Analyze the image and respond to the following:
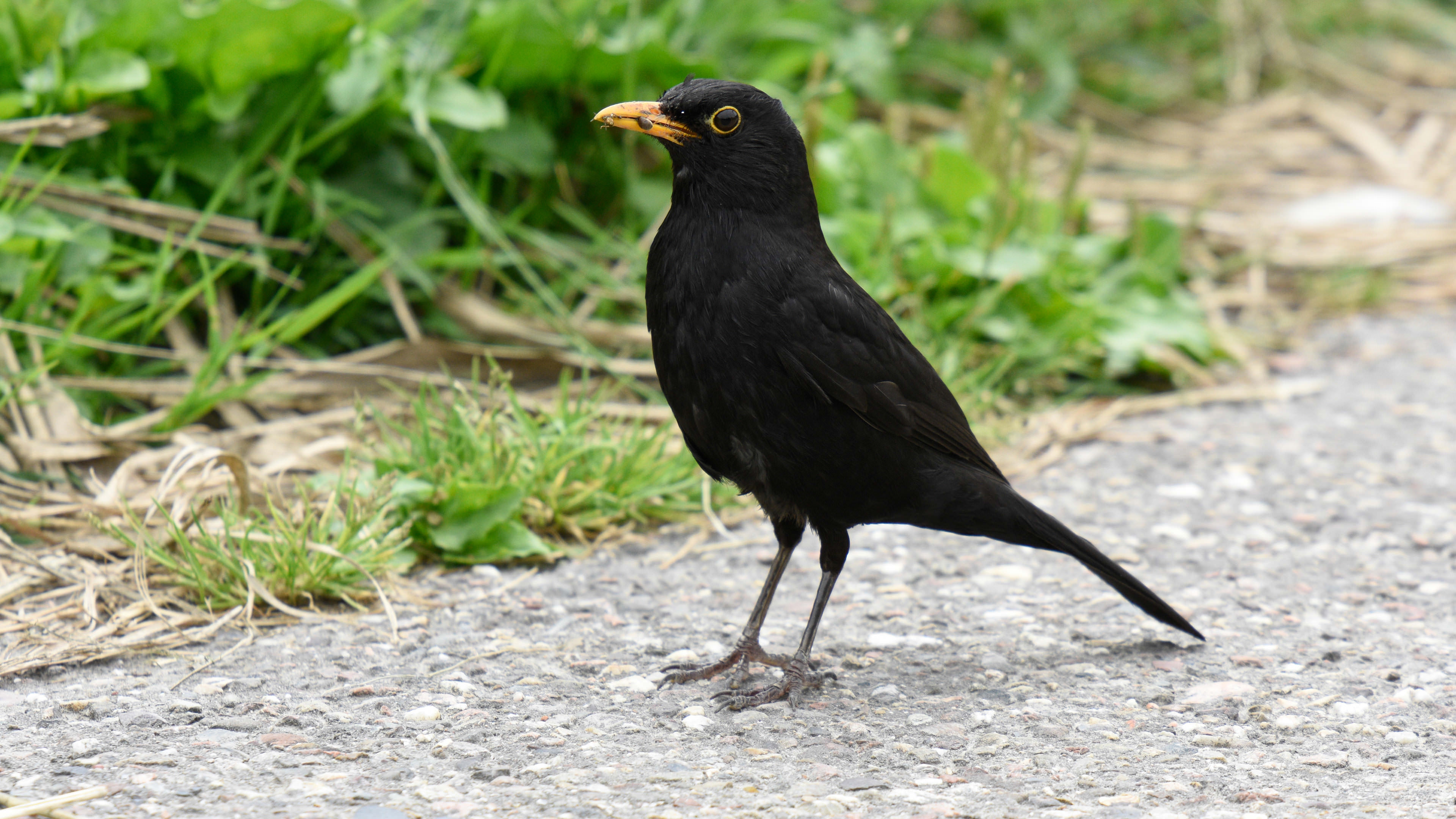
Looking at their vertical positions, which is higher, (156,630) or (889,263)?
(889,263)

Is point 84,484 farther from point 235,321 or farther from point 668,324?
point 668,324

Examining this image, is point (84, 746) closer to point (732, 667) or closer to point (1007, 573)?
point (732, 667)

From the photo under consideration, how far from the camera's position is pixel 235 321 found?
13.8 ft

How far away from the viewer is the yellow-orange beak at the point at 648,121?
8.93ft

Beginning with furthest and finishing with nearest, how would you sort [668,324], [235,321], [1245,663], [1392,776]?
[235,321]
[1245,663]
[668,324]
[1392,776]

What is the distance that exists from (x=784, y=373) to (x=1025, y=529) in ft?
2.24

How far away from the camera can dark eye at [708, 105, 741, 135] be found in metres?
2.71

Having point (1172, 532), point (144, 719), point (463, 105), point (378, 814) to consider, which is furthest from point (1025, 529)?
point (463, 105)

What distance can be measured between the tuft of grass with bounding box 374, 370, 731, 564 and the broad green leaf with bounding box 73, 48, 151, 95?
4.13 ft

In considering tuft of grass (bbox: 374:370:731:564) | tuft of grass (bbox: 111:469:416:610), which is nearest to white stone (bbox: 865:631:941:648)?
tuft of grass (bbox: 374:370:731:564)

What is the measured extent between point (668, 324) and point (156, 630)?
1.32 m

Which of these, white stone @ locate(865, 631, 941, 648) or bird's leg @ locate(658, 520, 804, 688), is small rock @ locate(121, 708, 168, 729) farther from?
white stone @ locate(865, 631, 941, 648)

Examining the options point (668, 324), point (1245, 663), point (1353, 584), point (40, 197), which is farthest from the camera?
point (40, 197)

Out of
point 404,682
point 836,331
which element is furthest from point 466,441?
point 836,331
